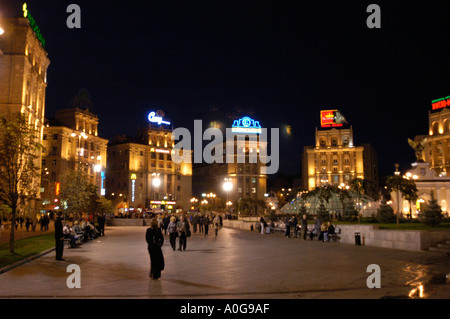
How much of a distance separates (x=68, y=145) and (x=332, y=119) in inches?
2758

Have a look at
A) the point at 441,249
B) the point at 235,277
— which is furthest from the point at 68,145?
the point at 235,277

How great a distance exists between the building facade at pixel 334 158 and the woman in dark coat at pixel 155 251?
103 metres

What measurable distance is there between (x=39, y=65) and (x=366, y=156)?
302 ft

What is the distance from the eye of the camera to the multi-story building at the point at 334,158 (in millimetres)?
112000

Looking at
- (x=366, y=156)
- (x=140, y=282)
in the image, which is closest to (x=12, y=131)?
(x=140, y=282)

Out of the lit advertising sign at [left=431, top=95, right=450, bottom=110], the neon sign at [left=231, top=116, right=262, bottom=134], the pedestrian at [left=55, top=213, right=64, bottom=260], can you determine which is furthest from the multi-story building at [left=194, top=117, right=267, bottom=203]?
the pedestrian at [left=55, top=213, right=64, bottom=260]

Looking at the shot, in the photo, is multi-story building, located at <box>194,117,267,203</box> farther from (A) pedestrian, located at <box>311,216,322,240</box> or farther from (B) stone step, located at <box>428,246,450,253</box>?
(B) stone step, located at <box>428,246,450,253</box>

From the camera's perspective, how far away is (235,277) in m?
11.1

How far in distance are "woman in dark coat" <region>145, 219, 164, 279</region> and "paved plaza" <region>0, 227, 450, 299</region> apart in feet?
0.96

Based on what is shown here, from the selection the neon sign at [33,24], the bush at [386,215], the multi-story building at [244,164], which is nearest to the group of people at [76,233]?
the bush at [386,215]

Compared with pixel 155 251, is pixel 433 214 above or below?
above

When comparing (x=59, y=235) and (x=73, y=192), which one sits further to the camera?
(x=73, y=192)

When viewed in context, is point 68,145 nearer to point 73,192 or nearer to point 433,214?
point 73,192
